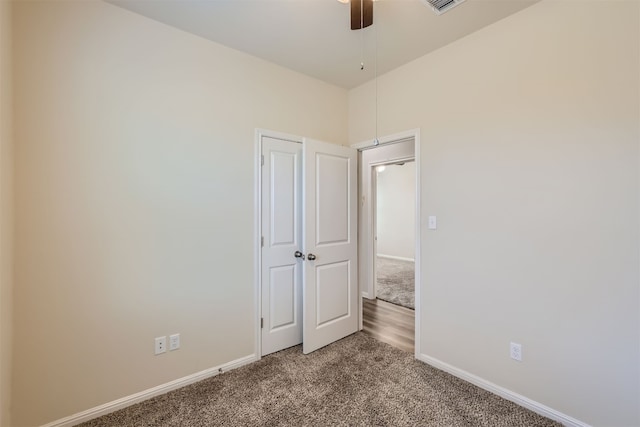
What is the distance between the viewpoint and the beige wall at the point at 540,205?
1591mm

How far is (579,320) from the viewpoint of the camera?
1727 mm

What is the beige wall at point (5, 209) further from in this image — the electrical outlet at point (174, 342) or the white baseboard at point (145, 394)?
the electrical outlet at point (174, 342)

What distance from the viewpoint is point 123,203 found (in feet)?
6.30

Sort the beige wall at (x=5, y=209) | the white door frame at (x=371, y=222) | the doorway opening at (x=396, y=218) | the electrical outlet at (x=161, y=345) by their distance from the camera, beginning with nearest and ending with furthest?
1. the beige wall at (x=5, y=209)
2. the electrical outlet at (x=161, y=345)
3. the white door frame at (x=371, y=222)
4. the doorway opening at (x=396, y=218)

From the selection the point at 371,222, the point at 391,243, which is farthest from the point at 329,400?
the point at 391,243

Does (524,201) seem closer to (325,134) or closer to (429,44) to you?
(429,44)

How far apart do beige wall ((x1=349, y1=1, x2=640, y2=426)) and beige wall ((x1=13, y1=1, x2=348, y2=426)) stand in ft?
5.55

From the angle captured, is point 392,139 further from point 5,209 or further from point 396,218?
point 396,218

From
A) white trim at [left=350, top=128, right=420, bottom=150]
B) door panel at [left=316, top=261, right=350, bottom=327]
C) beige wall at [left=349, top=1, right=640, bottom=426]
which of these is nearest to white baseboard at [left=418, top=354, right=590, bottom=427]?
beige wall at [left=349, top=1, right=640, bottom=426]

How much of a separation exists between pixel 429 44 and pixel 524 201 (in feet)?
4.92

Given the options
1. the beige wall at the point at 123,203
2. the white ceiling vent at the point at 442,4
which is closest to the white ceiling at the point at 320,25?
the white ceiling vent at the point at 442,4

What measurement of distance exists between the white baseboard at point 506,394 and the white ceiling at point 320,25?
→ 8.93 ft

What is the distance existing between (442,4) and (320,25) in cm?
85

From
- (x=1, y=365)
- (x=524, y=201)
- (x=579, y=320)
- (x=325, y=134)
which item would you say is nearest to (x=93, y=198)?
(x=1, y=365)
